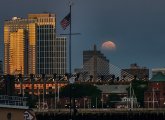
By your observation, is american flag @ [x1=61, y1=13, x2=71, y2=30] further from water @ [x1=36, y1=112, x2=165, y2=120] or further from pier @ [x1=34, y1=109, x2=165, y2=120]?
water @ [x1=36, y1=112, x2=165, y2=120]

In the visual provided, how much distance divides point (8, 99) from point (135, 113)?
102457mm

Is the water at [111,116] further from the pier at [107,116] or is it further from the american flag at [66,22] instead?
the american flag at [66,22]

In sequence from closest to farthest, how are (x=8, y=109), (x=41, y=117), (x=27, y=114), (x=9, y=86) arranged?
(x=27, y=114) < (x=8, y=109) < (x=9, y=86) < (x=41, y=117)

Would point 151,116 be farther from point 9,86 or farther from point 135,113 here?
point 9,86

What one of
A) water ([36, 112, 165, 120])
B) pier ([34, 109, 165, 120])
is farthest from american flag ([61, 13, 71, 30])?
water ([36, 112, 165, 120])

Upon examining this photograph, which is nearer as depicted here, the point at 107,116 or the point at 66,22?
the point at 66,22

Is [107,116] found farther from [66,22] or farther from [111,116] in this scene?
[66,22]

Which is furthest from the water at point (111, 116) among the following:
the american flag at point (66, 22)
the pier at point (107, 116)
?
the american flag at point (66, 22)

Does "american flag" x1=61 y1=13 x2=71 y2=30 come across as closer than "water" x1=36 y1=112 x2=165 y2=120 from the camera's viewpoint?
Yes

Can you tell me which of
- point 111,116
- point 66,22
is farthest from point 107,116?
point 66,22

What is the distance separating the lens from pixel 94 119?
163 meters

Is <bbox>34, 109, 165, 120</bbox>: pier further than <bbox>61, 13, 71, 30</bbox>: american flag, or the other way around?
<bbox>34, 109, 165, 120</bbox>: pier

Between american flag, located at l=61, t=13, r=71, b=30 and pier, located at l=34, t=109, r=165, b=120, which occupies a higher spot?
american flag, located at l=61, t=13, r=71, b=30

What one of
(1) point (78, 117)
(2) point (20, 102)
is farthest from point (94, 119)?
(2) point (20, 102)
